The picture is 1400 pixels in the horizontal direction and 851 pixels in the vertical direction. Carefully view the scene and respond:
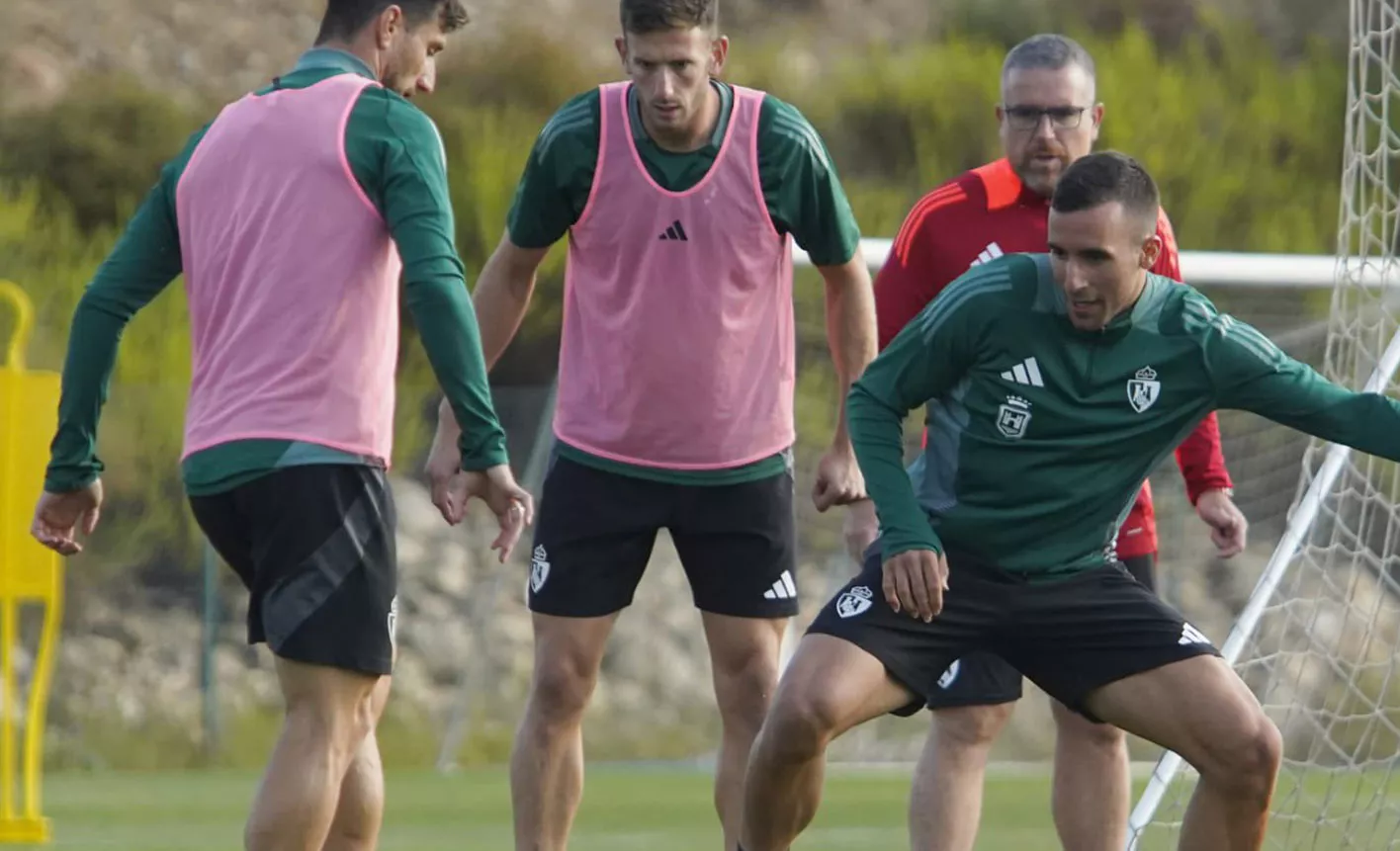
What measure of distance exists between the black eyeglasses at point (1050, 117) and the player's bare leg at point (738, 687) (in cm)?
133

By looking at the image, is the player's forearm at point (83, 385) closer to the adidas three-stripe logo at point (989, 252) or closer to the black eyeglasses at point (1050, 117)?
the adidas three-stripe logo at point (989, 252)

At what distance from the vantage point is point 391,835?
8.94 meters

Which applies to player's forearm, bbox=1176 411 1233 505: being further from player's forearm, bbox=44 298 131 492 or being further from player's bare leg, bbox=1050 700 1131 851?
player's forearm, bbox=44 298 131 492

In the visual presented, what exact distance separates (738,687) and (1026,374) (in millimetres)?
1157

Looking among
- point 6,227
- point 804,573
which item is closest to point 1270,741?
point 804,573

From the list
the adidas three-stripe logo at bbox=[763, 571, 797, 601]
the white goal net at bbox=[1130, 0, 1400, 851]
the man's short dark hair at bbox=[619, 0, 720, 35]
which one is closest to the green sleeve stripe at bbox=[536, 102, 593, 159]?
the man's short dark hair at bbox=[619, 0, 720, 35]

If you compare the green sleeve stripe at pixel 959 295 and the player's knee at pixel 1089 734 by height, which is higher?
the green sleeve stripe at pixel 959 295

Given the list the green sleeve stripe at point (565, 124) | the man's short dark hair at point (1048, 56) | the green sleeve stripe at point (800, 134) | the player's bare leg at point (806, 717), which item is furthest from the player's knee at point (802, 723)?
the man's short dark hair at point (1048, 56)

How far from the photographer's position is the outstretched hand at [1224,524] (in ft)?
18.0

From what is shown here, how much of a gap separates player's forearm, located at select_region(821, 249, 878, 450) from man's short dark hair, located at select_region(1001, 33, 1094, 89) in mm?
600

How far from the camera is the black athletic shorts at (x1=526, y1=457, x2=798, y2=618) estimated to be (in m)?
5.50

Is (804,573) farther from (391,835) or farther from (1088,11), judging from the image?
(1088,11)

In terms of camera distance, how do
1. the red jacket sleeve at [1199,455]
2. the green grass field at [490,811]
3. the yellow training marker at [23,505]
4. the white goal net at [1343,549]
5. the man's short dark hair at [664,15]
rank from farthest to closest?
the green grass field at [490,811], the yellow training marker at [23,505], the white goal net at [1343,549], the red jacket sleeve at [1199,455], the man's short dark hair at [664,15]

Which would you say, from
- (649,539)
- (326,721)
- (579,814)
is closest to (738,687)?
(649,539)
